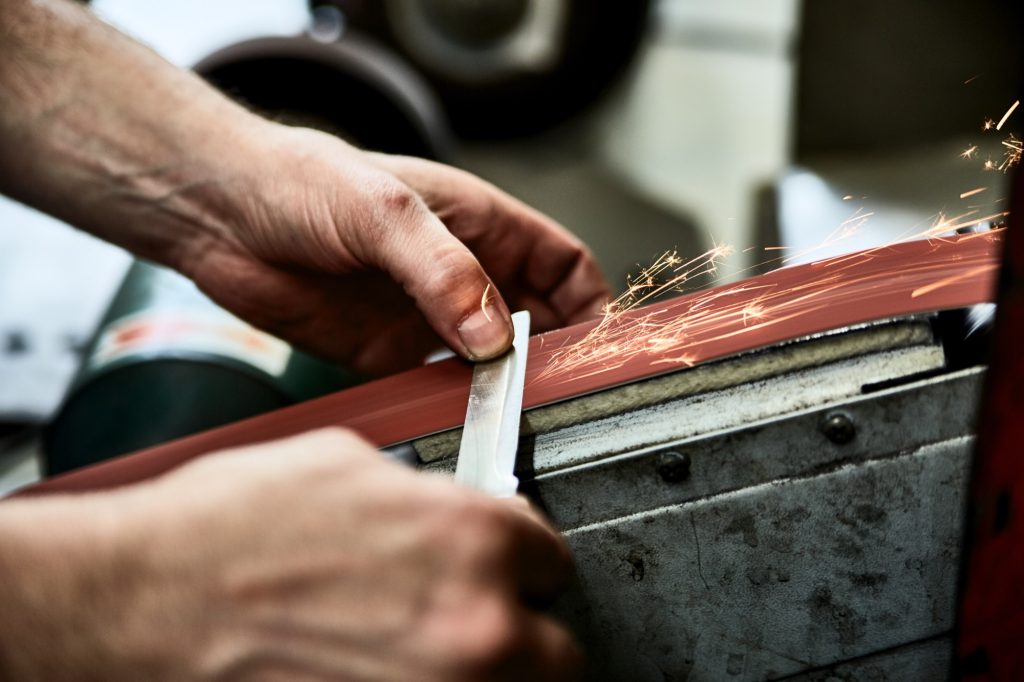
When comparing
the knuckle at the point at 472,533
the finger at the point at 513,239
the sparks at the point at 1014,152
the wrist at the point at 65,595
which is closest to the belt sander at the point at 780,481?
the sparks at the point at 1014,152

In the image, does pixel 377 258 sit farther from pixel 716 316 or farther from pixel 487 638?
pixel 487 638

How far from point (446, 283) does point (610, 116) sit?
2.55m

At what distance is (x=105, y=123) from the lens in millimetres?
1421

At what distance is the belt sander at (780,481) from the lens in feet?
2.55

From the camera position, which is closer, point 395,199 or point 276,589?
point 276,589

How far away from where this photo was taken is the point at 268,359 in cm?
149

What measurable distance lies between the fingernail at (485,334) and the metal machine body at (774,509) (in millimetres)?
204

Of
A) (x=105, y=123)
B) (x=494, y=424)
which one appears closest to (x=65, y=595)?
(x=494, y=424)

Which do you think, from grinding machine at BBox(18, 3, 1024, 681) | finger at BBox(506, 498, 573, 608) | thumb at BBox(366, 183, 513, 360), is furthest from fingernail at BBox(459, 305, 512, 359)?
finger at BBox(506, 498, 573, 608)

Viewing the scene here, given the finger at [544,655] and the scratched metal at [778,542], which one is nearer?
the finger at [544,655]

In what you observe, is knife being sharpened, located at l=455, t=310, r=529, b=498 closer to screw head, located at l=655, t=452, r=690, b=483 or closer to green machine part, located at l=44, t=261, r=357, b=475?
screw head, located at l=655, t=452, r=690, b=483

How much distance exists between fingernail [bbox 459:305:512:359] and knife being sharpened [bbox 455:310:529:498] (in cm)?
1

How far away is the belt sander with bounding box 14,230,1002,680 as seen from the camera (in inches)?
30.6

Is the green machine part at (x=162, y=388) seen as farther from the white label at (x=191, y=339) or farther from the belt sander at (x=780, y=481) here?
the belt sander at (x=780, y=481)
